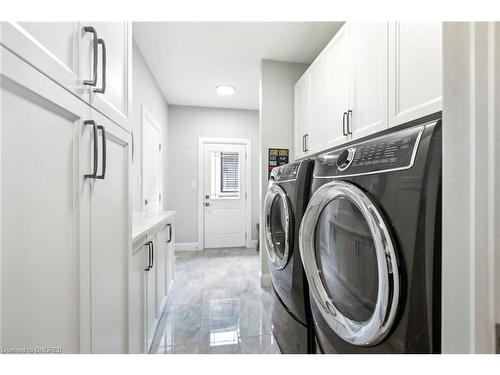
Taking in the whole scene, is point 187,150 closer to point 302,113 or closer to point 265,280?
point 302,113

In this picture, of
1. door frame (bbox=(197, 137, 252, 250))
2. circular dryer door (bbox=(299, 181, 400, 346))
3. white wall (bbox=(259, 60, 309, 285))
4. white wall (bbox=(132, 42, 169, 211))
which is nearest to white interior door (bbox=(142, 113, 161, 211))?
white wall (bbox=(132, 42, 169, 211))

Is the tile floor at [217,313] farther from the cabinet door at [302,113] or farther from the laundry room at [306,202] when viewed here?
the cabinet door at [302,113]

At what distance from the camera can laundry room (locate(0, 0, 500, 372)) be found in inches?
14.0

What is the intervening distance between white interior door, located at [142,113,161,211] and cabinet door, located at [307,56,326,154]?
185 cm

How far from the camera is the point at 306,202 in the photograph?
1.14 meters

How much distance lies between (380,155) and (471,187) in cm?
36

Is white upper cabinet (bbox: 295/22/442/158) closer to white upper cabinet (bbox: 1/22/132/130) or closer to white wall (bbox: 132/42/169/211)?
white upper cabinet (bbox: 1/22/132/130)

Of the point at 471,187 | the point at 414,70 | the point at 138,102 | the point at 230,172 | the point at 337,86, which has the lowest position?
the point at 471,187

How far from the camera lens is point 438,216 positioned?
521 millimetres

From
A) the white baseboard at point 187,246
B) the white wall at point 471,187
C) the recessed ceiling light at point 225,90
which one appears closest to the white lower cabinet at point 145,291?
the white wall at point 471,187

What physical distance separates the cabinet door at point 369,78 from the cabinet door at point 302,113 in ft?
2.38

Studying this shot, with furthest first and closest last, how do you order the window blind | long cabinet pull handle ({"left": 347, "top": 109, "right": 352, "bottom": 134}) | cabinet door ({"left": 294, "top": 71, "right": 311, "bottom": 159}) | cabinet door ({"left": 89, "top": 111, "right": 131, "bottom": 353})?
the window blind → cabinet door ({"left": 294, "top": 71, "right": 311, "bottom": 159}) → long cabinet pull handle ({"left": 347, "top": 109, "right": 352, "bottom": 134}) → cabinet door ({"left": 89, "top": 111, "right": 131, "bottom": 353})

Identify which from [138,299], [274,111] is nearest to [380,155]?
[138,299]

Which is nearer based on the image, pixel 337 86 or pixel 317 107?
pixel 337 86
